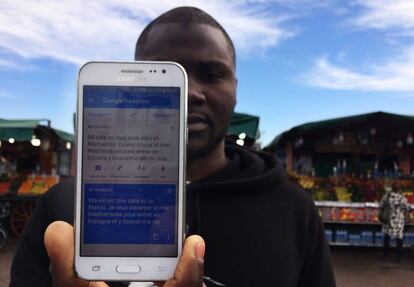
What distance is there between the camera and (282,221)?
182cm

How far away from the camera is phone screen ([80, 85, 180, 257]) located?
4.58ft

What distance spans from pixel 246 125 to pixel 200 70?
8.99m

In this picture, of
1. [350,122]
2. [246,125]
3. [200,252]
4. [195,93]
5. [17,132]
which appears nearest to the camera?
[200,252]

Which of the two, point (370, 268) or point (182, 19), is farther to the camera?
point (370, 268)

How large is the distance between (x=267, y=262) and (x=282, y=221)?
0.18 m

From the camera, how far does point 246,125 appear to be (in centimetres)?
1073

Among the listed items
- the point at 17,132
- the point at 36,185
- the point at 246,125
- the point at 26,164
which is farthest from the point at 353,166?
the point at 26,164

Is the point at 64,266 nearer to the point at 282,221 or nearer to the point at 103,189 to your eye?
the point at 103,189

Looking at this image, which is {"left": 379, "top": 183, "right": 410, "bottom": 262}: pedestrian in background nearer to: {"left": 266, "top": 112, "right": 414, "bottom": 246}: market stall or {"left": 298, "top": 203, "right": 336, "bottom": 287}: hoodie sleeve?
{"left": 266, "top": 112, "right": 414, "bottom": 246}: market stall

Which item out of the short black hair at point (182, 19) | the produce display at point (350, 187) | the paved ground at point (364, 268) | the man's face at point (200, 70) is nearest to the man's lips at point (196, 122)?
the man's face at point (200, 70)

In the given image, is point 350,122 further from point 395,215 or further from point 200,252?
point 200,252

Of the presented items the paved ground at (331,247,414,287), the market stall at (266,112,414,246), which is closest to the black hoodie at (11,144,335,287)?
the paved ground at (331,247,414,287)

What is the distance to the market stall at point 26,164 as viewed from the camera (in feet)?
39.0

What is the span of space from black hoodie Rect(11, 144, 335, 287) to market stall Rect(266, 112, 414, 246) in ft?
31.7
